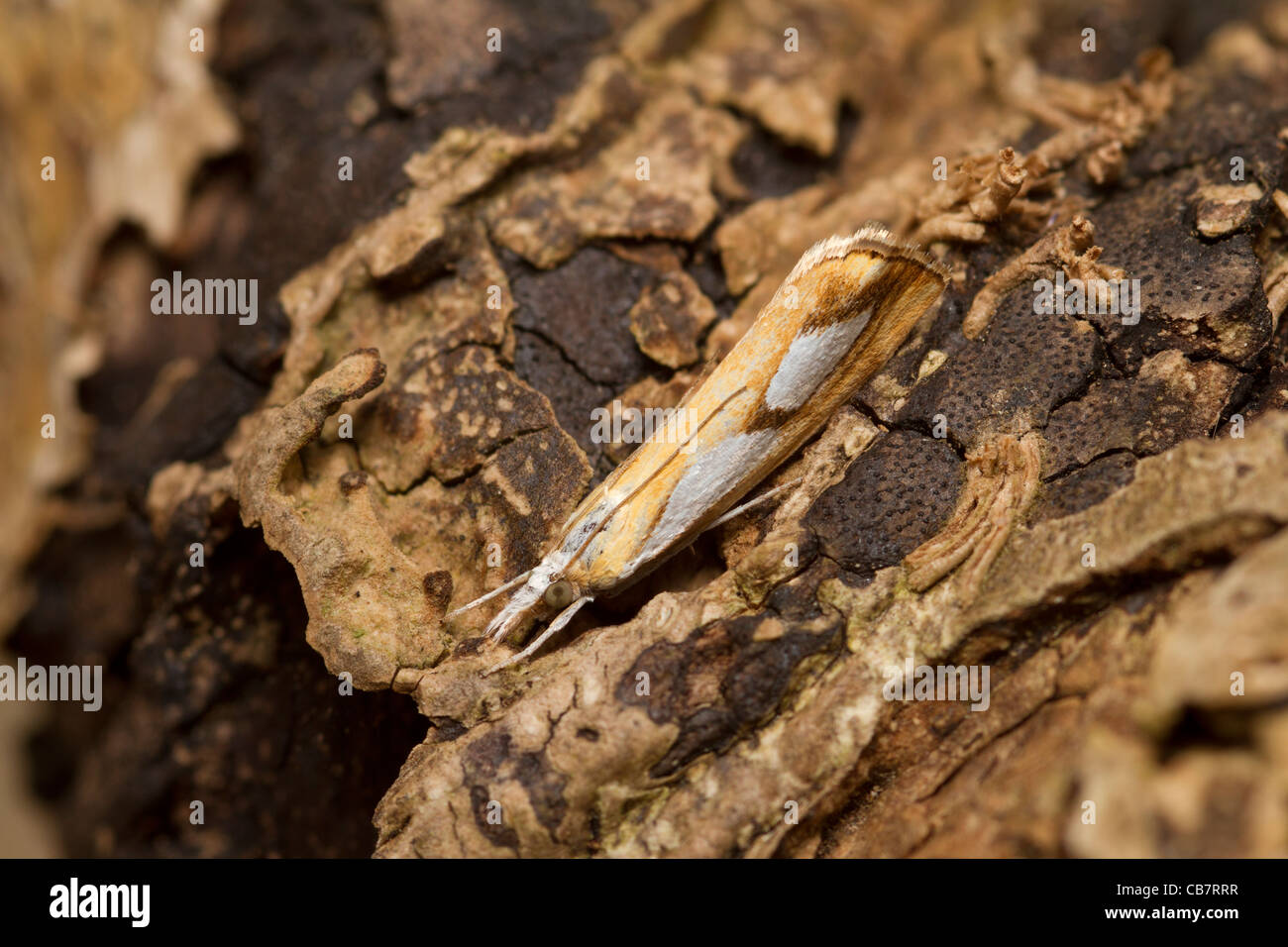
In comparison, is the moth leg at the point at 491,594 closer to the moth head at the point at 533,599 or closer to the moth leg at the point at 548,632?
Result: the moth head at the point at 533,599

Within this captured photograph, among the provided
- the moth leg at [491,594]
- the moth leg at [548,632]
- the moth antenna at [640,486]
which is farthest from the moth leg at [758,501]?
the moth leg at [491,594]

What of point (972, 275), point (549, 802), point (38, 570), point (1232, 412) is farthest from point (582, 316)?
point (38, 570)

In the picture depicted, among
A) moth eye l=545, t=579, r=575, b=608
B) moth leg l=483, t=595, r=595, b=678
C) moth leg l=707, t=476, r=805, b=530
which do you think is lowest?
moth leg l=483, t=595, r=595, b=678

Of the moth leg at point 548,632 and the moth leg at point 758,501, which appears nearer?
the moth leg at point 548,632

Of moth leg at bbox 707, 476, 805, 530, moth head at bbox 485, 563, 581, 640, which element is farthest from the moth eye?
moth leg at bbox 707, 476, 805, 530

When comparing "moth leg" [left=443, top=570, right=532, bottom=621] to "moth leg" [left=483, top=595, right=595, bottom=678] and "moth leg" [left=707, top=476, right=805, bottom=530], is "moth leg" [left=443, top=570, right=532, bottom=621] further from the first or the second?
"moth leg" [left=707, top=476, right=805, bottom=530]

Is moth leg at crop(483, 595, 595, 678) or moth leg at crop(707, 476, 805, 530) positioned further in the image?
moth leg at crop(707, 476, 805, 530)

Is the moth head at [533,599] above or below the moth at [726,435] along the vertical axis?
below
